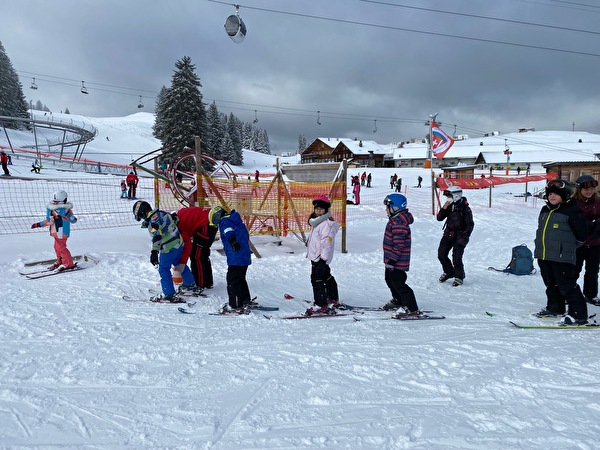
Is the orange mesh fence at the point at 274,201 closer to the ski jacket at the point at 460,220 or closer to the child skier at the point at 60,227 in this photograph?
the child skier at the point at 60,227

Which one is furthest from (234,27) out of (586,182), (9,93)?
(9,93)

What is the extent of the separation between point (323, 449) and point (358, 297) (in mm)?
3715

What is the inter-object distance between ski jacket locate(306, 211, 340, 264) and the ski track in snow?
86cm

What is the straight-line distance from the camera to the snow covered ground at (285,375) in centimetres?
240

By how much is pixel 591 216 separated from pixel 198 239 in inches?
231

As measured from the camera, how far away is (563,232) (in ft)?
14.5

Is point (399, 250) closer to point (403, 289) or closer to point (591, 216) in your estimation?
point (403, 289)

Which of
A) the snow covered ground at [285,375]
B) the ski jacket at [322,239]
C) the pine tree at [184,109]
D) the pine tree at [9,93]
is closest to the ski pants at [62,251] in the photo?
the snow covered ground at [285,375]

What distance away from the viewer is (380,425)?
8.13ft

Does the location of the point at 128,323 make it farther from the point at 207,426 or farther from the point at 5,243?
the point at 5,243

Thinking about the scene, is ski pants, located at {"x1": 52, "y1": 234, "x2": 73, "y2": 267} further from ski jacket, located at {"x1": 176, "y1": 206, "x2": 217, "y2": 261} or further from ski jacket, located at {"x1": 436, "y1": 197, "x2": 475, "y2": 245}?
ski jacket, located at {"x1": 436, "y1": 197, "x2": 475, "y2": 245}

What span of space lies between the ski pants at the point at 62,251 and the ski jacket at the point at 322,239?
16.3 ft

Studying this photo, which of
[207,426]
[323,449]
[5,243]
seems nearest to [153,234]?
[207,426]

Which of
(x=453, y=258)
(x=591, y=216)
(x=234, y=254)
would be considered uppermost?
(x=591, y=216)
